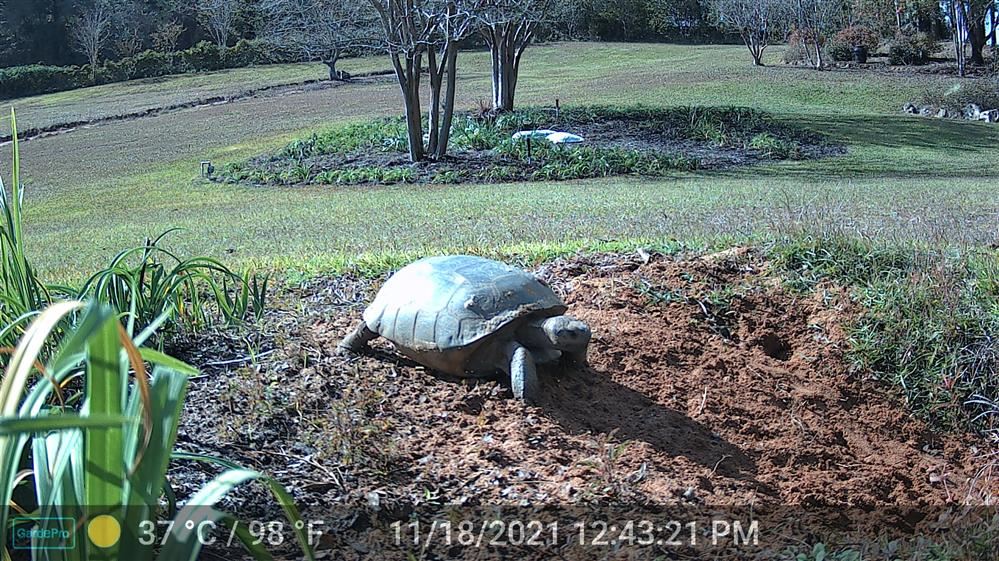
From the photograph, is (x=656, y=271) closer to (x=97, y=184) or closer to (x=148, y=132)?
(x=97, y=184)

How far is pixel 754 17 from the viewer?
3712cm

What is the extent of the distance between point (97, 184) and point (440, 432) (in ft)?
52.1

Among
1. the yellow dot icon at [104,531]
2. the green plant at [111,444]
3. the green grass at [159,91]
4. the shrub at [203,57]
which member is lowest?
the yellow dot icon at [104,531]

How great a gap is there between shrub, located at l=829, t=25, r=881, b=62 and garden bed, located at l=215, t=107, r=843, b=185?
16388mm

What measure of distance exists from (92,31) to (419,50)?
3017 cm

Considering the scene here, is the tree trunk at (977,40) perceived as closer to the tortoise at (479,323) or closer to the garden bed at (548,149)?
the garden bed at (548,149)

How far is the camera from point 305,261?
273 inches

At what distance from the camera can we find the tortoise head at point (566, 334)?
409 centimetres

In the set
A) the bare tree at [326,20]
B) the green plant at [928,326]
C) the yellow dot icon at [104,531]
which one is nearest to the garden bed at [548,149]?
the bare tree at [326,20]

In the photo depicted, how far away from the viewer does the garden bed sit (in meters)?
16.1

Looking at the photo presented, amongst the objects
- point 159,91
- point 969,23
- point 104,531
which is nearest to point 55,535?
point 104,531

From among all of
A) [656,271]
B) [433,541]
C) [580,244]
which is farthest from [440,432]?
[580,244]

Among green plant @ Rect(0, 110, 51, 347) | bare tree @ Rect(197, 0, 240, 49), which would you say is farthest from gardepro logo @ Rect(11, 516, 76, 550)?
bare tree @ Rect(197, 0, 240, 49)

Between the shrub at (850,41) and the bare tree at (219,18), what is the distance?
25293 mm
